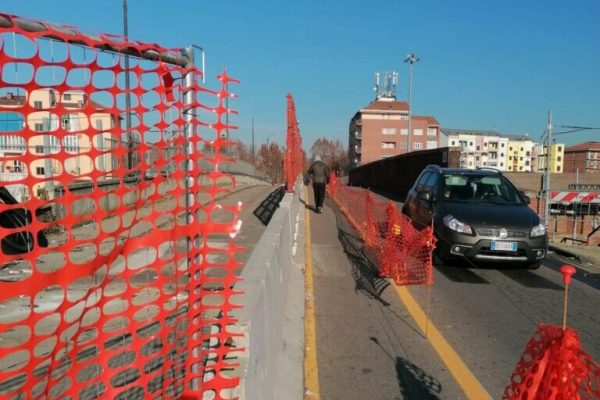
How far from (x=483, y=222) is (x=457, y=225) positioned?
408 mm

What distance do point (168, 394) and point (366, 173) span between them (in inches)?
1725

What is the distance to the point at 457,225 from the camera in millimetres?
7766

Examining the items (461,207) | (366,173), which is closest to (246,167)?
(366,173)

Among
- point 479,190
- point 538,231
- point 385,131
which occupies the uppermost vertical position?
point 385,131

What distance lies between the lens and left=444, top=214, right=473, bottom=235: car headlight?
7680 millimetres

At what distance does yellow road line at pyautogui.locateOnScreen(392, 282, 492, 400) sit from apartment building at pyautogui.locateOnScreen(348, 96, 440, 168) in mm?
103550

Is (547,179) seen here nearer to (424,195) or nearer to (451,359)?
(424,195)

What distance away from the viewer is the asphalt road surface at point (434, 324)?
403cm

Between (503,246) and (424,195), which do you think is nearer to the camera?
(503,246)

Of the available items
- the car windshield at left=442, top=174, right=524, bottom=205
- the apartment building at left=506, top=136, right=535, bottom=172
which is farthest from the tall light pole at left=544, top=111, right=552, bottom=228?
the apartment building at left=506, top=136, right=535, bottom=172

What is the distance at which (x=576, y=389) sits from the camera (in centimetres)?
260

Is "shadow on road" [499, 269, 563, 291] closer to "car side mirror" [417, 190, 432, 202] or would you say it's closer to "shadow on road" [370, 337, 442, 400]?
"car side mirror" [417, 190, 432, 202]

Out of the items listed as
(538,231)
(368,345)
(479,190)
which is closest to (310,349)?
(368,345)

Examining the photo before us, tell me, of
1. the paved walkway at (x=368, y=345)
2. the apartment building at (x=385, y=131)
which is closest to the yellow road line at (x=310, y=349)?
the paved walkway at (x=368, y=345)
